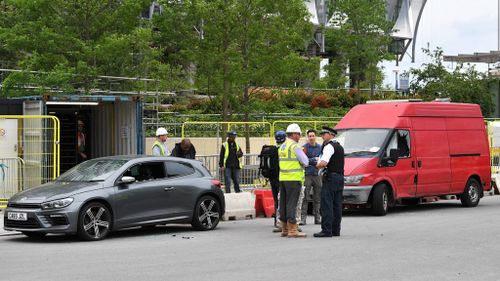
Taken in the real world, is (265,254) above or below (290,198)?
below

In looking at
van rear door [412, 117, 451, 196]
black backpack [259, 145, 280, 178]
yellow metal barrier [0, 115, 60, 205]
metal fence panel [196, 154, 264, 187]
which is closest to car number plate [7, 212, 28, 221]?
black backpack [259, 145, 280, 178]

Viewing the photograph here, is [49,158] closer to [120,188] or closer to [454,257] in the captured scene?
[120,188]

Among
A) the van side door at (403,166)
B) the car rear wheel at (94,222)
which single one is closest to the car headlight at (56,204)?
the car rear wheel at (94,222)

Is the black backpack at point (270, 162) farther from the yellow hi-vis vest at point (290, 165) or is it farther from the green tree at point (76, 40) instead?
the green tree at point (76, 40)

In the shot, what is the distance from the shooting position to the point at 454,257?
38.9ft

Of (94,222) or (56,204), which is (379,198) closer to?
(94,222)

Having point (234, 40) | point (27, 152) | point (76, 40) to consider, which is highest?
point (234, 40)

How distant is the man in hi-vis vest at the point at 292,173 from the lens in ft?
47.1

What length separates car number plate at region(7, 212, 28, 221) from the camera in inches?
544

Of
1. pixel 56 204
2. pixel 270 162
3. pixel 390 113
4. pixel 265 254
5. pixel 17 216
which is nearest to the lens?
pixel 265 254

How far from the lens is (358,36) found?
4109 cm

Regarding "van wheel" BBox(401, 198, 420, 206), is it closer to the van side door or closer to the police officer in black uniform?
the van side door

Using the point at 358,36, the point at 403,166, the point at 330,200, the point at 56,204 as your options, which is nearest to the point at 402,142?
the point at 403,166

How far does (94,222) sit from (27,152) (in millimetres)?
6488
